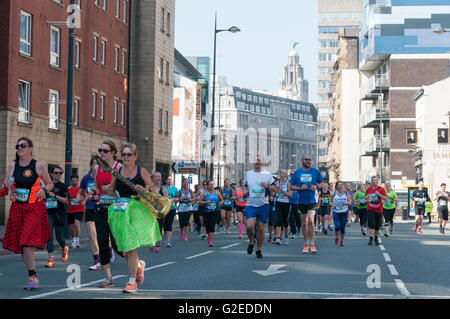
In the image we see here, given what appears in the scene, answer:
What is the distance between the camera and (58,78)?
37.2 metres

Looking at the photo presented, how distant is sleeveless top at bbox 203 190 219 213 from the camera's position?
23.4 m

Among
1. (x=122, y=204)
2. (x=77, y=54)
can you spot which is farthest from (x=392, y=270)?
(x=77, y=54)

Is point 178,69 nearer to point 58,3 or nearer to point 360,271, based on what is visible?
point 58,3

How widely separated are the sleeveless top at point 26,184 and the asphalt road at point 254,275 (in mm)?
1150

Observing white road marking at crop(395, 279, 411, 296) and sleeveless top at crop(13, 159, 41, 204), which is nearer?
white road marking at crop(395, 279, 411, 296)

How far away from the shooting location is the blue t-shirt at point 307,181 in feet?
60.0

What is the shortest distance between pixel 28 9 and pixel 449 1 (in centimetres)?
5151

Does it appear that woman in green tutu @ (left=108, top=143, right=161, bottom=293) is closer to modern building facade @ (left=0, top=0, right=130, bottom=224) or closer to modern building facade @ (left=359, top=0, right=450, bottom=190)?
modern building facade @ (left=0, top=0, right=130, bottom=224)

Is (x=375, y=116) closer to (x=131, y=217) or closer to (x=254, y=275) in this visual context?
(x=254, y=275)

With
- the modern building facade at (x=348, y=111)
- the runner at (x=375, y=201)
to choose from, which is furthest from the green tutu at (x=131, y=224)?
the modern building facade at (x=348, y=111)

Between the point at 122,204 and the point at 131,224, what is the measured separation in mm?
256

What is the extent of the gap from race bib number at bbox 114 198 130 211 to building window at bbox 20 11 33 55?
80.2 ft

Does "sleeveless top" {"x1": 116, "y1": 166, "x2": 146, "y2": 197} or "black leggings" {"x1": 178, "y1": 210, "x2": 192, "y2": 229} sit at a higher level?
"sleeveless top" {"x1": 116, "y1": 166, "x2": 146, "y2": 197}

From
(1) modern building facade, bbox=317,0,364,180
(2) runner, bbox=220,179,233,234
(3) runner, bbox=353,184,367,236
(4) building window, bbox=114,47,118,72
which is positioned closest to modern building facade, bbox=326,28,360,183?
(1) modern building facade, bbox=317,0,364,180
